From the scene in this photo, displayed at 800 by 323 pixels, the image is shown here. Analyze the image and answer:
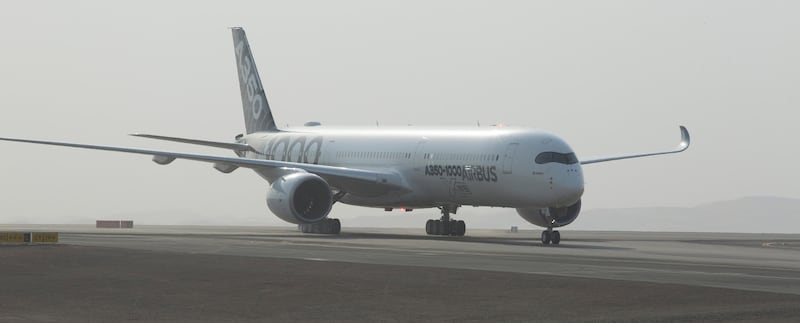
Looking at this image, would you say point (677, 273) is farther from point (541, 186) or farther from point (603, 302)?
point (541, 186)

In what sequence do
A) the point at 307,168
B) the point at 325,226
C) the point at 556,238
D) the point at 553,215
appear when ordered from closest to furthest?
the point at 556,238 < the point at 553,215 < the point at 307,168 < the point at 325,226

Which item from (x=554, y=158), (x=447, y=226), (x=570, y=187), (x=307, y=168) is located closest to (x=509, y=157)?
(x=554, y=158)

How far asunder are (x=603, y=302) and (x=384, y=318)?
427 cm

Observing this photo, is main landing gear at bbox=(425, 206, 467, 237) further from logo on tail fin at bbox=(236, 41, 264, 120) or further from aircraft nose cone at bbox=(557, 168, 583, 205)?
logo on tail fin at bbox=(236, 41, 264, 120)

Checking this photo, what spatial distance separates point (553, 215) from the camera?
5006 cm

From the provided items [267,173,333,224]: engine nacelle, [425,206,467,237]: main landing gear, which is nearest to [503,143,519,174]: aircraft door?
[425,206,467,237]: main landing gear

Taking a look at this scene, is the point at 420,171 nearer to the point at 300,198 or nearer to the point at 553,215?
the point at 300,198

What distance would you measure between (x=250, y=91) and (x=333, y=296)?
46.4m

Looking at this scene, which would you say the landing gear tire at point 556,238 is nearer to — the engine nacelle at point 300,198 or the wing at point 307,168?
the wing at point 307,168

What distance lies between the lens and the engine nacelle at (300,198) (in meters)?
51.3

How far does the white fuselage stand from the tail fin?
4443 millimetres

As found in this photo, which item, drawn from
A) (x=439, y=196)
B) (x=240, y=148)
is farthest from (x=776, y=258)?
(x=240, y=148)

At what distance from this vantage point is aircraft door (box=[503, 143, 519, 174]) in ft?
159

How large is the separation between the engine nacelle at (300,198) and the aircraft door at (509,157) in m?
7.84
